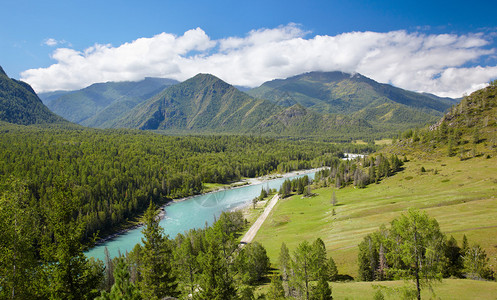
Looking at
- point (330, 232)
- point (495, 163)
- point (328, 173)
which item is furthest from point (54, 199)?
point (328, 173)

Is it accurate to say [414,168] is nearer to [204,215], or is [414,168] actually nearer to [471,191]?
[471,191]

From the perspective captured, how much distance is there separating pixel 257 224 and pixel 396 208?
158ft

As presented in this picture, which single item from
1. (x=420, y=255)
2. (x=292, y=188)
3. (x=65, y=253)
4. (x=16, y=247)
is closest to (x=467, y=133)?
(x=292, y=188)

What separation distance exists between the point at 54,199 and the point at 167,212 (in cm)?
11690

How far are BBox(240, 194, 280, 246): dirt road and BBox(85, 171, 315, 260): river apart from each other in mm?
14357

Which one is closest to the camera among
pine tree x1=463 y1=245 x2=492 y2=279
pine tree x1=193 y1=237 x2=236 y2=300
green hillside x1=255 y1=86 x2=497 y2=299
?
pine tree x1=193 y1=237 x2=236 y2=300

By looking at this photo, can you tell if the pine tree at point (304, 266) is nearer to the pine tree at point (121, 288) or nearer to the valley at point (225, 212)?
the valley at point (225, 212)

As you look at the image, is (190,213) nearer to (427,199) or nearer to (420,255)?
(427,199)

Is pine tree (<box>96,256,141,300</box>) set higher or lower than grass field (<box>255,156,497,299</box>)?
higher

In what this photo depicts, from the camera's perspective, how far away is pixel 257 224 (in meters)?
99.8

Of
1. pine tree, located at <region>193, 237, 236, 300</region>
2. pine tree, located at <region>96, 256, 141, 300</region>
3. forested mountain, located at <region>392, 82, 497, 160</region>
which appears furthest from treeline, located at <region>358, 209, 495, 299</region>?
forested mountain, located at <region>392, 82, 497, 160</region>

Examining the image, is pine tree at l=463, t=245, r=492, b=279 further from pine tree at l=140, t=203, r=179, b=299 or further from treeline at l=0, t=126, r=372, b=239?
treeline at l=0, t=126, r=372, b=239

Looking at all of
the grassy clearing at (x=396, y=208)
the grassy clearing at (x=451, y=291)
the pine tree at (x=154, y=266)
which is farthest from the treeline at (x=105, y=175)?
the grassy clearing at (x=451, y=291)

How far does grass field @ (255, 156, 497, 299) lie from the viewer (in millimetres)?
52156
